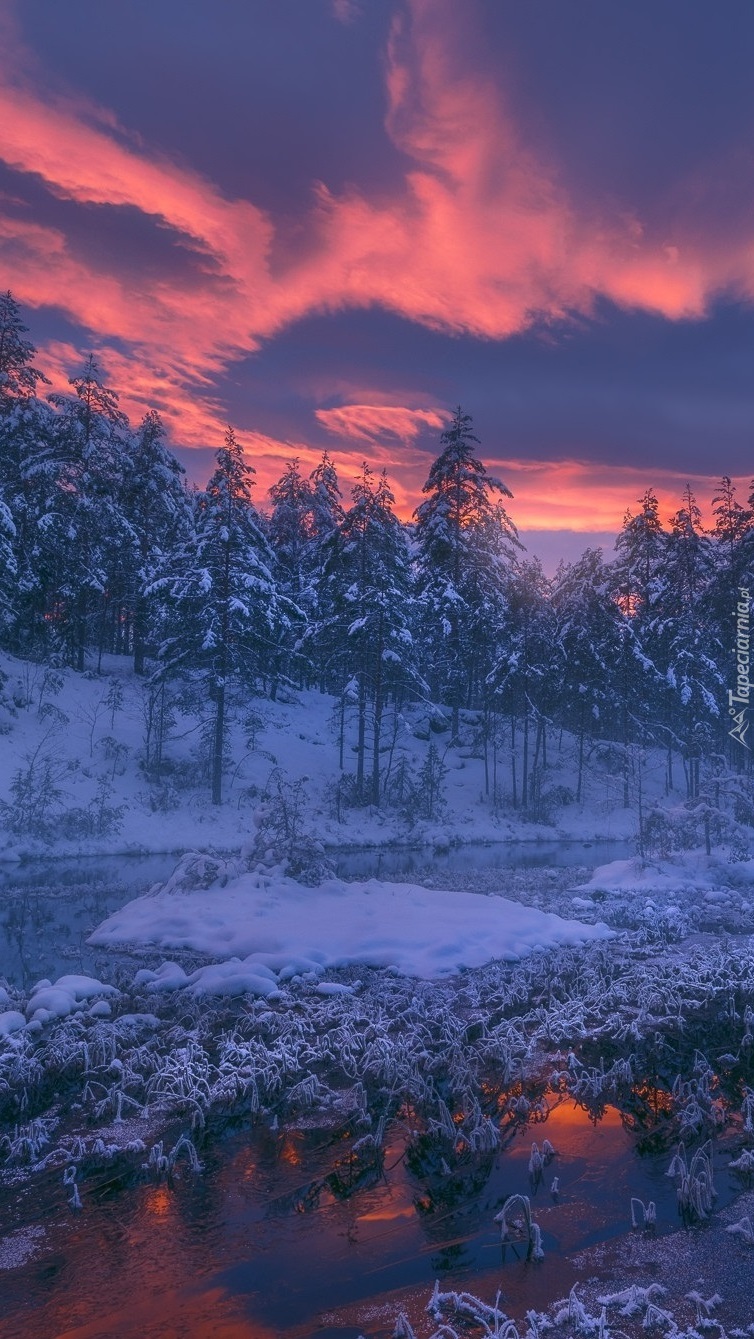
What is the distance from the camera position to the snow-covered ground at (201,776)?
26.3 m

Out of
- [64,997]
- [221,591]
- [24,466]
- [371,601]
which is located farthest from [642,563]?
[64,997]

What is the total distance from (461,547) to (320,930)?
28456 mm

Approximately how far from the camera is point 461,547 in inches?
1542

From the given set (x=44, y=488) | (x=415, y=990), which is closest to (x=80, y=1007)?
(x=415, y=990)

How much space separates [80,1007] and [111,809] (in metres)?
17.5

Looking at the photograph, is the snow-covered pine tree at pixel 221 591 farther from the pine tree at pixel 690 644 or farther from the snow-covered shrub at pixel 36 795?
the pine tree at pixel 690 644

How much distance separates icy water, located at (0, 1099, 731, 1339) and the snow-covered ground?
64.0 feet

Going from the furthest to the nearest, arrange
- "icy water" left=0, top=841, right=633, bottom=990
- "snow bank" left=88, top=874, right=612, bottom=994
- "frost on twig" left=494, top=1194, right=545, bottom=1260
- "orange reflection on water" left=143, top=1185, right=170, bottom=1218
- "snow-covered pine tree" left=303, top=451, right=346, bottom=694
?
"snow-covered pine tree" left=303, top=451, right=346, bottom=694 → "icy water" left=0, top=841, right=633, bottom=990 → "snow bank" left=88, top=874, right=612, bottom=994 → "orange reflection on water" left=143, top=1185, right=170, bottom=1218 → "frost on twig" left=494, top=1194, right=545, bottom=1260

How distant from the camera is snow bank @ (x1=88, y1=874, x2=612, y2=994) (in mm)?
11859

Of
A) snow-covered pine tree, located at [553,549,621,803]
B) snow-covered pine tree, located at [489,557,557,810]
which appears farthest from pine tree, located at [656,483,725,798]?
snow-covered pine tree, located at [489,557,557,810]

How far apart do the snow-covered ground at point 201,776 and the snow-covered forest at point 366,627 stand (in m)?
0.25

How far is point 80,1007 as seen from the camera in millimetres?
9883

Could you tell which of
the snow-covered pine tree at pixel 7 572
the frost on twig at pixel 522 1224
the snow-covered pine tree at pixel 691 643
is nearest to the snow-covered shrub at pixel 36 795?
the snow-covered pine tree at pixel 7 572

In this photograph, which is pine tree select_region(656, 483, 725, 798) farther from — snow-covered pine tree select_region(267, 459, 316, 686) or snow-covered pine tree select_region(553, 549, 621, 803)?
snow-covered pine tree select_region(267, 459, 316, 686)
